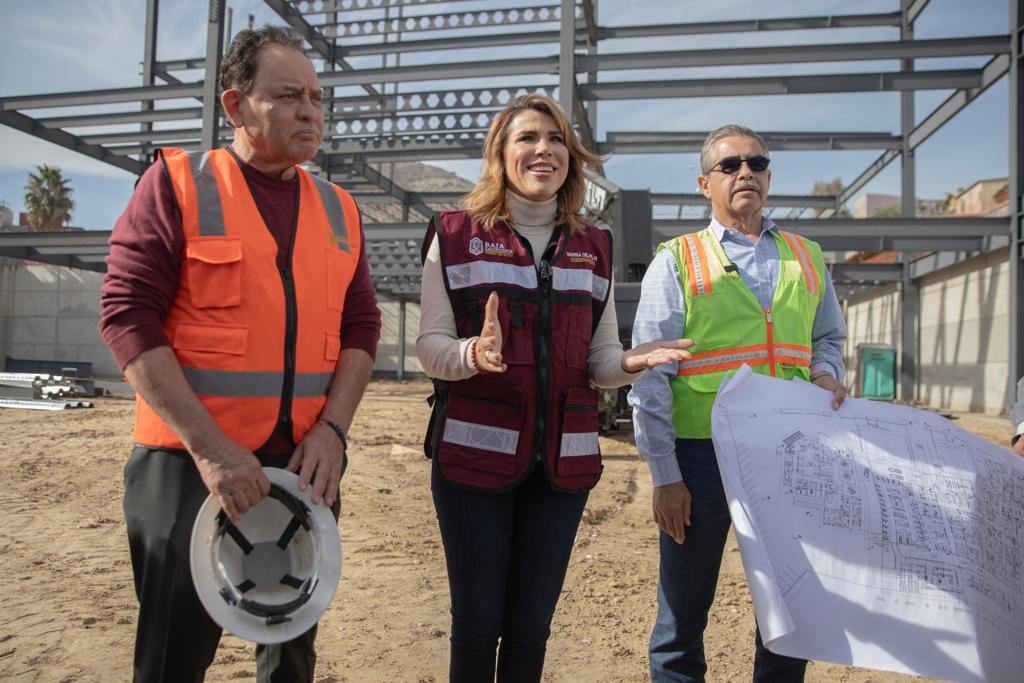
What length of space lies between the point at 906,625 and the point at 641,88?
45.2 feet

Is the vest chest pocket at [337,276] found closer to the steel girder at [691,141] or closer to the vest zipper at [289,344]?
the vest zipper at [289,344]

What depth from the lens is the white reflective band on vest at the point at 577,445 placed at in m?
2.20

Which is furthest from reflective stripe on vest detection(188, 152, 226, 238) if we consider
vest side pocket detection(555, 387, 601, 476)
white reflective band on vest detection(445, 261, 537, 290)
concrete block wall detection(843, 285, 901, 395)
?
concrete block wall detection(843, 285, 901, 395)

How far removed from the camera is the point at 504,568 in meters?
2.21

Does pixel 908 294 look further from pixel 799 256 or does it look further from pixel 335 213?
pixel 335 213

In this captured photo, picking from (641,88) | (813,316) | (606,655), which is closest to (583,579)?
(606,655)

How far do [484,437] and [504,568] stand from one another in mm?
396

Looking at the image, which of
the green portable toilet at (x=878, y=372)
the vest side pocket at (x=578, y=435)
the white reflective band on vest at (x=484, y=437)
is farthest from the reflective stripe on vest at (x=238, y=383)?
the green portable toilet at (x=878, y=372)

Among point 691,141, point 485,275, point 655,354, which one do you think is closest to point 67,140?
point 691,141

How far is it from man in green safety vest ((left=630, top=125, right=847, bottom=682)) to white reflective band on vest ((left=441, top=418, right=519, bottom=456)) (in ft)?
1.70

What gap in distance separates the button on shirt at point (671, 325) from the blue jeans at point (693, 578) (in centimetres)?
8

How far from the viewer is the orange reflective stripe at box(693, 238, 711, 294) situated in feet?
8.16

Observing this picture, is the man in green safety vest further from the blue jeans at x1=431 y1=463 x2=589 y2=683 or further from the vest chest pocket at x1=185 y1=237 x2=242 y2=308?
the vest chest pocket at x1=185 y1=237 x2=242 y2=308

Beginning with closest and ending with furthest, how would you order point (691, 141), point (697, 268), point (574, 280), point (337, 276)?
1. point (337, 276)
2. point (574, 280)
3. point (697, 268)
4. point (691, 141)
